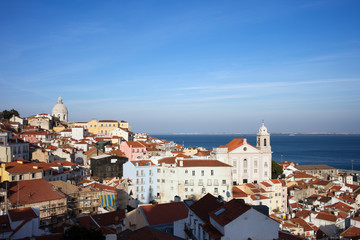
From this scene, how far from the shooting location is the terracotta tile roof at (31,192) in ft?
78.0

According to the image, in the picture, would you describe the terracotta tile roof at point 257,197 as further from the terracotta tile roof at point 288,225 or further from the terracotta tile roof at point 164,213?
the terracotta tile roof at point 164,213

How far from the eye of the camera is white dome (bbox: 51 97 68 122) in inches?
4274

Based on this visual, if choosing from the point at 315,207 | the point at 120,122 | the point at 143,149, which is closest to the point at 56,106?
the point at 120,122

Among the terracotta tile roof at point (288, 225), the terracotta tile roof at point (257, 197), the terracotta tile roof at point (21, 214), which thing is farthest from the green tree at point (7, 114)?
the terracotta tile roof at point (288, 225)

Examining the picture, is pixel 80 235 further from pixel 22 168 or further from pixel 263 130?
pixel 263 130

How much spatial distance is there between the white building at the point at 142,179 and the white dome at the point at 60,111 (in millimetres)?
77161

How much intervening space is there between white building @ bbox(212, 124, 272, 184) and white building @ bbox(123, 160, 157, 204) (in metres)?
12.9

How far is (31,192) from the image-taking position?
24.8 m

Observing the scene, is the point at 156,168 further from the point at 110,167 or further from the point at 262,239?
the point at 262,239

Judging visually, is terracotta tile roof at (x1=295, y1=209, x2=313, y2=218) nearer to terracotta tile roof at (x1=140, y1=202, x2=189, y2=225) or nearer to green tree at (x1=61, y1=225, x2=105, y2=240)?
terracotta tile roof at (x1=140, y1=202, x2=189, y2=225)

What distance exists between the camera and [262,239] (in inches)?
624

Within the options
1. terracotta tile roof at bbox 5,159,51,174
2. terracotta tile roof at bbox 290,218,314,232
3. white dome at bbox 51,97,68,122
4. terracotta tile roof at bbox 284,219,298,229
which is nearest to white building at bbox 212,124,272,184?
terracotta tile roof at bbox 290,218,314,232

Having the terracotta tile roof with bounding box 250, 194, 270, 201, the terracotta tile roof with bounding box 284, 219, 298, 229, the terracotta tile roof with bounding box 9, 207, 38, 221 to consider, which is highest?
the terracotta tile roof with bounding box 9, 207, 38, 221

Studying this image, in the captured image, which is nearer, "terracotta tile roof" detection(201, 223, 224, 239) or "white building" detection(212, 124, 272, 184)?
"terracotta tile roof" detection(201, 223, 224, 239)
